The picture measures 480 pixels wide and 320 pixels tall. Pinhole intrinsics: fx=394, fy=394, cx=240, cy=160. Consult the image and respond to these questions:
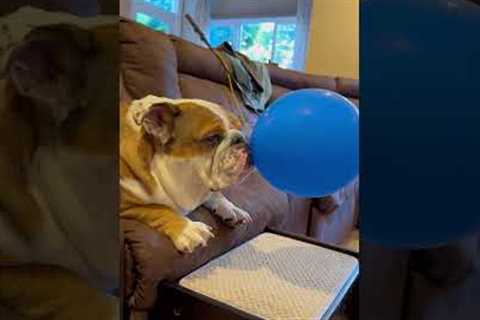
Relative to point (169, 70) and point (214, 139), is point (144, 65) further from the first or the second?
point (214, 139)

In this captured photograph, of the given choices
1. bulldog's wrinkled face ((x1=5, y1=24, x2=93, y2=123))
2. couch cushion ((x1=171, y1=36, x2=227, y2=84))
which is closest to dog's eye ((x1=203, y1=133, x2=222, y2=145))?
bulldog's wrinkled face ((x1=5, y1=24, x2=93, y2=123))

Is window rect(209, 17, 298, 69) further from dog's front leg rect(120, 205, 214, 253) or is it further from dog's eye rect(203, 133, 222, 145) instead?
dog's front leg rect(120, 205, 214, 253)

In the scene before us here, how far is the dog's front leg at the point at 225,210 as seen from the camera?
3.37ft

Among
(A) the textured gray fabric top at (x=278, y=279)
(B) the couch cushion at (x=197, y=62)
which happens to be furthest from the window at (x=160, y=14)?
(A) the textured gray fabric top at (x=278, y=279)

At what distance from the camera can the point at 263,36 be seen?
2895 millimetres

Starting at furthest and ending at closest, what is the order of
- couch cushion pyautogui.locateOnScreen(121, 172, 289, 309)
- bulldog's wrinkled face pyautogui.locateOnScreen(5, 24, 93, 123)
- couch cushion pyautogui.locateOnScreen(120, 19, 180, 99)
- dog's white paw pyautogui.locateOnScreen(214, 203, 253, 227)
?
1. couch cushion pyautogui.locateOnScreen(120, 19, 180, 99)
2. dog's white paw pyautogui.locateOnScreen(214, 203, 253, 227)
3. couch cushion pyautogui.locateOnScreen(121, 172, 289, 309)
4. bulldog's wrinkled face pyautogui.locateOnScreen(5, 24, 93, 123)

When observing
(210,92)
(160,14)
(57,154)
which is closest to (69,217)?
(57,154)

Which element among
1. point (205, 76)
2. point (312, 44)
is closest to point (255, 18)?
point (312, 44)

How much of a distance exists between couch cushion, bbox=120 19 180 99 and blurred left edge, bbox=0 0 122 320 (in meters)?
0.91

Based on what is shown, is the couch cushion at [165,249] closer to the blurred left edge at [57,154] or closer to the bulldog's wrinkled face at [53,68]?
the blurred left edge at [57,154]

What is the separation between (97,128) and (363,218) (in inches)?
11.2

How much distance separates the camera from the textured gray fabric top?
0.82 meters

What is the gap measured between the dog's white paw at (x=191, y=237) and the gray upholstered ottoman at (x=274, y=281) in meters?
0.08

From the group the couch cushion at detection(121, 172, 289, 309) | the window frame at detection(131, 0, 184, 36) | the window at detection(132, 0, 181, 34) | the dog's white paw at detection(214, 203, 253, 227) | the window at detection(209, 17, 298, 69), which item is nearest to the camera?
the couch cushion at detection(121, 172, 289, 309)
